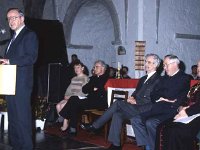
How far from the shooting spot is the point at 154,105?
4938 mm

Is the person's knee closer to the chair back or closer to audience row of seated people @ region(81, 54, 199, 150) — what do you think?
audience row of seated people @ region(81, 54, 199, 150)

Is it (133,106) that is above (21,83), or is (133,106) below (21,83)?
below

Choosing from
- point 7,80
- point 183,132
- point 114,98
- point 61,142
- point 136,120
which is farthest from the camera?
point 114,98

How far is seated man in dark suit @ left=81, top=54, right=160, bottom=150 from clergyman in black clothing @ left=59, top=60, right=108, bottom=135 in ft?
3.57

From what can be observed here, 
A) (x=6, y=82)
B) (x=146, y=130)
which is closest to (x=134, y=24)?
(x=146, y=130)

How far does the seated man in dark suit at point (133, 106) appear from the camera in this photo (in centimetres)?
530

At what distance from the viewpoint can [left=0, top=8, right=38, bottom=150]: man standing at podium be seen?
3957 millimetres

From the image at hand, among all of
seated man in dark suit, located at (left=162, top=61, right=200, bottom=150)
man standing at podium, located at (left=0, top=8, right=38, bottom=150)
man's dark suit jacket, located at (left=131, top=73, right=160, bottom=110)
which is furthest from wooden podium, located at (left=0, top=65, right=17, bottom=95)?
man's dark suit jacket, located at (left=131, top=73, right=160, bottom=110)

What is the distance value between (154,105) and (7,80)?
2.19 m

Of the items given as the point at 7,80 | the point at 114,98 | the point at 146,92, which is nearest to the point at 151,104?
the point at 146,92

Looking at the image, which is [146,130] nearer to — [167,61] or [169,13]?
[167,61]

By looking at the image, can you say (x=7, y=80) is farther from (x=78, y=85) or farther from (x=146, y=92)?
(x=78, y=85)

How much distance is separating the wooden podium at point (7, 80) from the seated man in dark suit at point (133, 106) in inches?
88.1

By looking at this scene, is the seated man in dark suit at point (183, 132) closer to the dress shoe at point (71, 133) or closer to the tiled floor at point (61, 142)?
the tiled floor at point (61, 142)
